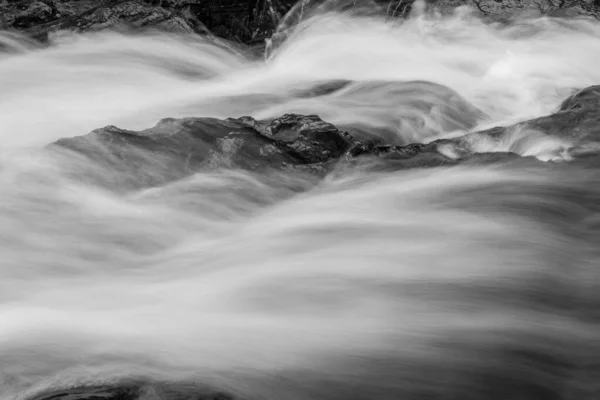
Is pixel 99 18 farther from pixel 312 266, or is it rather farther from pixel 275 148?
pixel 312 266

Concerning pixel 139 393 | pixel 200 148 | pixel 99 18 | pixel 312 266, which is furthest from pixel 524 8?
pixel 139 393

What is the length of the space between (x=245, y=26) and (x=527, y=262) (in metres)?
8.38

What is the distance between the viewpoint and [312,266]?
5.04 meters

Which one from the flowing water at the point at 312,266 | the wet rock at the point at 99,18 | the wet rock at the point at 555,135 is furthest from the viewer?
the wet rock at the point at 99,18

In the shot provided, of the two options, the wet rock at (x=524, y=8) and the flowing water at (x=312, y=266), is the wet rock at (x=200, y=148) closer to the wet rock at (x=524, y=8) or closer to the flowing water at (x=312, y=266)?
the flowing water at (x=312, y=266)

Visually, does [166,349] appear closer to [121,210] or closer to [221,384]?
[221,384]

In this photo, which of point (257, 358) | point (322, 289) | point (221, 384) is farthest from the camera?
point (322, 289)

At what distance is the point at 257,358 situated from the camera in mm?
3914

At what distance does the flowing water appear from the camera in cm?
384

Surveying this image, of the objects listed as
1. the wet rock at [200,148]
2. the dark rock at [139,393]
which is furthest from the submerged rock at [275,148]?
the dark rock at [139,393]

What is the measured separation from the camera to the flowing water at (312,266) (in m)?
3.84

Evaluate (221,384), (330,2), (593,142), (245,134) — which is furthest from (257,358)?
(330,2)

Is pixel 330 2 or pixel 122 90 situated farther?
pixel 330 2

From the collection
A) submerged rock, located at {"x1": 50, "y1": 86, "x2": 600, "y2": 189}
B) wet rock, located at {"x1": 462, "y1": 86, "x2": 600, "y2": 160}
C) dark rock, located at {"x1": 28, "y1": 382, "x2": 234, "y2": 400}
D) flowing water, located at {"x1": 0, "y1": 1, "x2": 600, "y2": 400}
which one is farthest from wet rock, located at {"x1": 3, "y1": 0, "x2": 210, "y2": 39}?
dark rock, located at {"x1": 28, "y1": 382, "x2": 234, "y2": 400}
